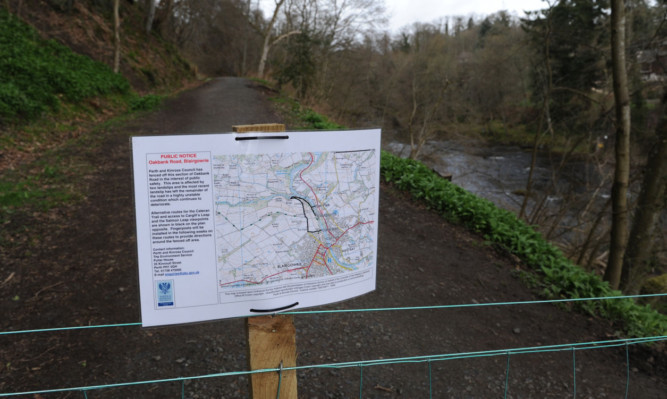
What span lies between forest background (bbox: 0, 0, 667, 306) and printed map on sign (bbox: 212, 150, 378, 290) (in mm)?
6234

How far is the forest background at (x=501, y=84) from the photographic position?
26.3 ft

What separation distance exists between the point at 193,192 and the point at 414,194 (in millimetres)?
6513

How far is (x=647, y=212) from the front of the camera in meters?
6.64

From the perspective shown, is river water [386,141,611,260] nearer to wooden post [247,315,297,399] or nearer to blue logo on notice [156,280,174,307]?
wooden post [247,315,297,399]

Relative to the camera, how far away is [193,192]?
1601 mm

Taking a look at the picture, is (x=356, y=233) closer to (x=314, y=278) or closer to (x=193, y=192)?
(x=314, y=278)

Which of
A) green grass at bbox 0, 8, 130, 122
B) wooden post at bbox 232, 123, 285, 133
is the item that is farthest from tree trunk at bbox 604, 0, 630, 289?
green grass at bbox 0, 8, 130, 122

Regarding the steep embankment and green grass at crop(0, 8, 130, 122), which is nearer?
the steep embankment

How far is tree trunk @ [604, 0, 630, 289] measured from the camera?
19.7 ft

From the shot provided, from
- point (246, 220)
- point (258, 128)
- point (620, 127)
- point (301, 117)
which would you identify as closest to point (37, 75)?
point (301, 117)

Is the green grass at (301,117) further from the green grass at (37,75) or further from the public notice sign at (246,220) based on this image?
the public notice sign at (246,220)

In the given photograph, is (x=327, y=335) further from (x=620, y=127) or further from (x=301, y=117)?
(x=301, y=117)

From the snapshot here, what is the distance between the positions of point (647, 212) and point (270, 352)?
719 cm

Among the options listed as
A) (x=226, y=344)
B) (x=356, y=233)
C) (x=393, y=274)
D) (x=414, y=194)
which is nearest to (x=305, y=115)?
(x=414, y=194)
